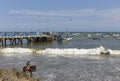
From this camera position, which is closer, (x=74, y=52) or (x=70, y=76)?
(x=70, y=76)

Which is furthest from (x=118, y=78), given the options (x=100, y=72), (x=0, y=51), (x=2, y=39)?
(x=2, y=39)

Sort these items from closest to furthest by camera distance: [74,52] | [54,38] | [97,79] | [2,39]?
[97,79] → [74,52] → [2,39] → [54,38]

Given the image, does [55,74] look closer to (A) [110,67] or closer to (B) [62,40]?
(A) [110,67]

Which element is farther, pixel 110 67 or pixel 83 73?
pixel 110 67

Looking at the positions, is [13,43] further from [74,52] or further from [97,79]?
[97,79]

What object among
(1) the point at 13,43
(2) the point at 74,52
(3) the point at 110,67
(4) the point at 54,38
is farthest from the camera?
(4) the point at 54,38

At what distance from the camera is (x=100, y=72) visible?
3325cm

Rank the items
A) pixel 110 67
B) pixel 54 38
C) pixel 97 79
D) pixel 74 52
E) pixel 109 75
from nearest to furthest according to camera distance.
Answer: pixel 97 79
pixel 109 75
pixel 110 67
pixel 74 52
pixel 54 38

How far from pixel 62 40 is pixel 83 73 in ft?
259

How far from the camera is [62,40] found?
11150 cm

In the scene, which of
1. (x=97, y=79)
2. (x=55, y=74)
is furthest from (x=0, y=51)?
(x=97, y=79)

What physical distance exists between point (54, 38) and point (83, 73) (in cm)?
7869

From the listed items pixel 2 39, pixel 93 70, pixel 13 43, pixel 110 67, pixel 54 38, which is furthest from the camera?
pixel 54 38

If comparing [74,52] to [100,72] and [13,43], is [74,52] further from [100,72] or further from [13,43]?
[13,43]
